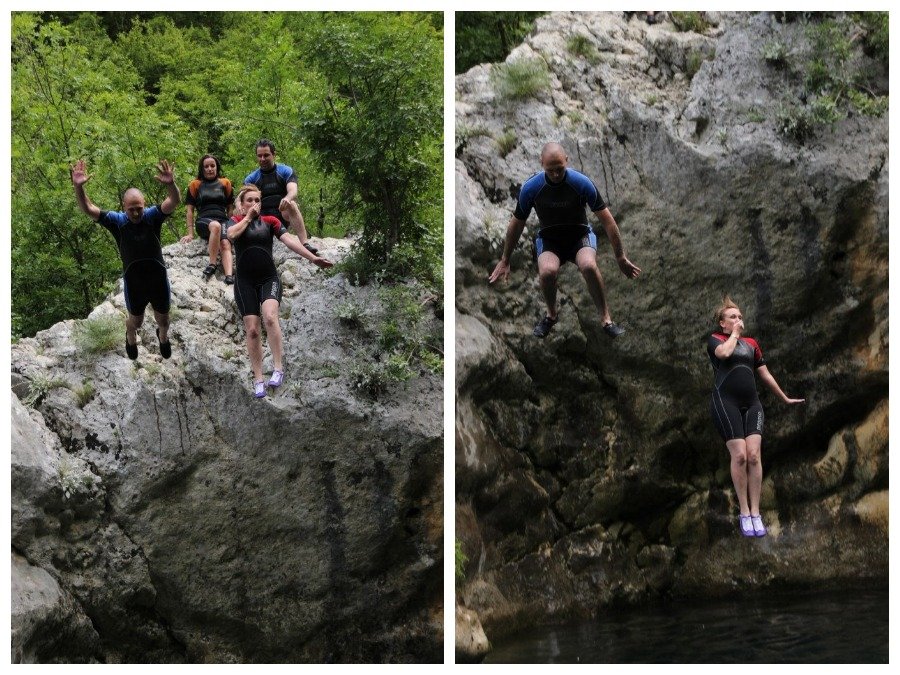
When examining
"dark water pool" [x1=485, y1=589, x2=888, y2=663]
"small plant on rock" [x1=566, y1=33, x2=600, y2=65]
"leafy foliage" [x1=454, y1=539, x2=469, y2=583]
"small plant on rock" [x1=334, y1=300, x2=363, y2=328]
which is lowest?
"dark water pool" [x1=485, y1=589, x2=888, y2=663]

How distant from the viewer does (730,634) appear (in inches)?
340

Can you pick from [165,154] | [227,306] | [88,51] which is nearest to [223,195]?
[227,306]

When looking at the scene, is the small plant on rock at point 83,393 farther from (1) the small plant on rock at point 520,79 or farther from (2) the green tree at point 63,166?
(1) the small plant on rock at point 520,79

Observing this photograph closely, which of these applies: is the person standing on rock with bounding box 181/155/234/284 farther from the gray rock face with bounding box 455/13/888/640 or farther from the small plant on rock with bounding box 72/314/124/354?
the gray rock face with bounding box 455/13/888/640

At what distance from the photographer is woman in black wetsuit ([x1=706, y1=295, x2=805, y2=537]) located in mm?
8180

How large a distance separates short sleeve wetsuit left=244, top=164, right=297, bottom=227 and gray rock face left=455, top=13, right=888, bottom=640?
1.60 meters

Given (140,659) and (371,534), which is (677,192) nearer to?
(371,534)

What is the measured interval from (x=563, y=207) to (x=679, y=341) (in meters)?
2.65

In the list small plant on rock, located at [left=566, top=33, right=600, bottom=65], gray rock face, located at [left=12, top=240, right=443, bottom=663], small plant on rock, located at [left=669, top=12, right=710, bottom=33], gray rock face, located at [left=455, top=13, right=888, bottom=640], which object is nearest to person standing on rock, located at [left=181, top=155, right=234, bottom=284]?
gray rock face, located at [left=12, top=240, right=443, bottom=663]

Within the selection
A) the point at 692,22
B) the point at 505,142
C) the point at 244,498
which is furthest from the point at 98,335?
the point at 692,22

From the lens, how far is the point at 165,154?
39.8ft

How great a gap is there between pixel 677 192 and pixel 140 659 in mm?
6149

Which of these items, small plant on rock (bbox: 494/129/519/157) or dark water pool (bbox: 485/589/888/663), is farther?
small plant on rock (bbox: 494/129/519/157)

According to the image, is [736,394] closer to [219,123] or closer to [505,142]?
[505,142]
